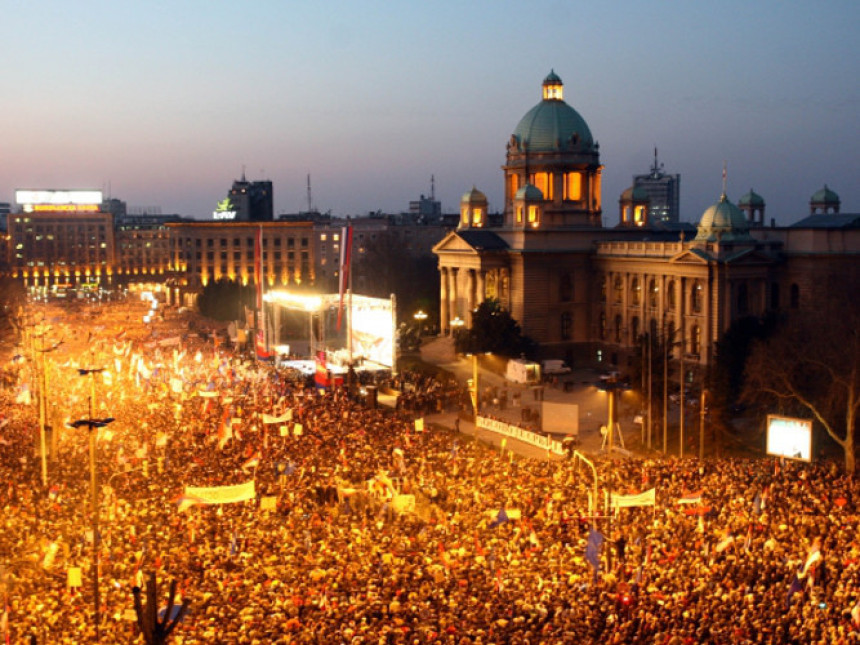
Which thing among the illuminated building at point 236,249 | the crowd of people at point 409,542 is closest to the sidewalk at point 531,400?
the crowd of people at point 409,542

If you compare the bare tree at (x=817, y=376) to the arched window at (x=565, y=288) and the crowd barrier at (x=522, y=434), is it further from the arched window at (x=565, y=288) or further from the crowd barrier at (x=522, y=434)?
the arched window at (x=565, y=288)

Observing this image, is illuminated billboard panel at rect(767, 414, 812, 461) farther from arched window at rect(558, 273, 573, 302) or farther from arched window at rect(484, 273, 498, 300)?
arched window at rect(484, 273, 498, 300)

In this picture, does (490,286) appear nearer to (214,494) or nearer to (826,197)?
(826,197)

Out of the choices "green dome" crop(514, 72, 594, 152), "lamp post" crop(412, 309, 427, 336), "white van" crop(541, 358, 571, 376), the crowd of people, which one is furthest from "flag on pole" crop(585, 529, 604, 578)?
"green dome" crop(514, 72, 594, 152)

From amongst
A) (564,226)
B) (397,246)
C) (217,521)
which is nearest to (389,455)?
(217,521)

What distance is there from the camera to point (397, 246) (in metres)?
140

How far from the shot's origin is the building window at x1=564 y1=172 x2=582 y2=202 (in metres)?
85.9

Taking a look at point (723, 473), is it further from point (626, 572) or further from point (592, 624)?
point (592, 624)

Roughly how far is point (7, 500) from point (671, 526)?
19.1m

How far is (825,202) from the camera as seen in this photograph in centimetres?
8131

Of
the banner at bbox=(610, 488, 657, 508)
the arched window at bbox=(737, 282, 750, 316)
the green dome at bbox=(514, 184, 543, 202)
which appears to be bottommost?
the banner at bbox=(610, 488, 657, 508)

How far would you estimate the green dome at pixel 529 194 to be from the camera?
80.1 meters

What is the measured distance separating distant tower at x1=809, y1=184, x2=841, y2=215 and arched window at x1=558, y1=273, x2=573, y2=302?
19310 millimetres

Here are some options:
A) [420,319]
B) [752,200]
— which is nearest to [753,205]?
[752,200]
